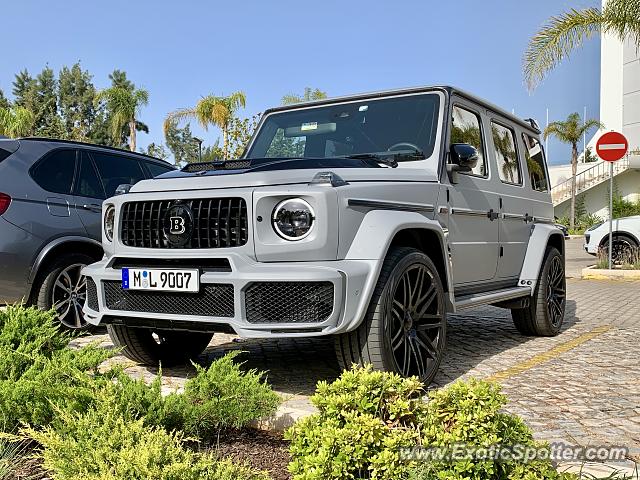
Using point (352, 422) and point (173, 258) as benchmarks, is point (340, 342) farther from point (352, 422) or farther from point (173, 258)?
point (352, 422)

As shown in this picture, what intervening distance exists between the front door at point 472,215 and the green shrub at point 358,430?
2465 millimetres

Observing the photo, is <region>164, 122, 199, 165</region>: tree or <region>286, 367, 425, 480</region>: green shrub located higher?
<region>164, 122, 199, 165</region>: tree

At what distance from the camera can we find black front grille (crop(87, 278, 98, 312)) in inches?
163

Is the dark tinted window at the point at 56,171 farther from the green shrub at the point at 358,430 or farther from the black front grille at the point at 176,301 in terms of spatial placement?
the green shrub at the point at 358,430

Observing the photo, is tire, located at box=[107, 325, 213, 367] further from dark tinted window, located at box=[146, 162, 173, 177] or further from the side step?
dark tinted window, located at box=[146, 162, 173, 177]

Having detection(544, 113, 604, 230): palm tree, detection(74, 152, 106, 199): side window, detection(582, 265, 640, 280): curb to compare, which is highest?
detection(544, 113, 604, 230): palm tree

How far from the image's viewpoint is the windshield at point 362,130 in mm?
4754

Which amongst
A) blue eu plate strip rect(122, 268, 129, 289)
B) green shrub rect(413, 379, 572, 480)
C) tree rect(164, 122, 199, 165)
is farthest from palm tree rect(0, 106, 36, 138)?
tree rect(164, 122, 199, 165)

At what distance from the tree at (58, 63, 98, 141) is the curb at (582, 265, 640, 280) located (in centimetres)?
5420

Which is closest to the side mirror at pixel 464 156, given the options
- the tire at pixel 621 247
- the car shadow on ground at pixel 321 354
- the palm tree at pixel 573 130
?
the car shadow on ground at pixel 321 354

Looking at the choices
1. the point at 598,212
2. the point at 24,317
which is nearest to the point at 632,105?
the point at 598,212

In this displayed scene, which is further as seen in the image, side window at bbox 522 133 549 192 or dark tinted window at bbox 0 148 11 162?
side window at bbox 522 133 549 192

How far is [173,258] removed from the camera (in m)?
3.78

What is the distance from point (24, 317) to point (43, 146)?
2787mm
